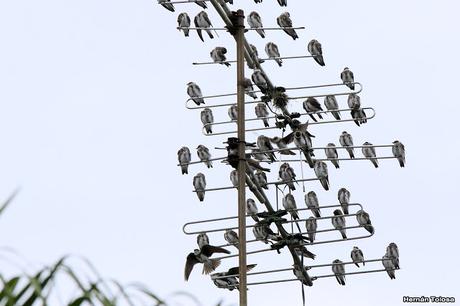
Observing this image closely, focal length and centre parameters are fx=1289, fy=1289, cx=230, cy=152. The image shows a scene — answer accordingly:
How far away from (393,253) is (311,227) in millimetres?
1859

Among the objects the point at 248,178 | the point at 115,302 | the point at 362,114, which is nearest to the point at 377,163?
the point at 362,114

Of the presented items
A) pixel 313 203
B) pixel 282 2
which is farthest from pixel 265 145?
pixel 282 2

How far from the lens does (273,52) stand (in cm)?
1636

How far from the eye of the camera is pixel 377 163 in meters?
17.1

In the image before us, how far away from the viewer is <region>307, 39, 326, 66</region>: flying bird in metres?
16.9

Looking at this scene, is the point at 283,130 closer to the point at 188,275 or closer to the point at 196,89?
the point at 196,89

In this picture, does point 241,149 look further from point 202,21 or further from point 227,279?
point 227,279

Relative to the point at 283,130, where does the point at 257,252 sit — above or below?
below

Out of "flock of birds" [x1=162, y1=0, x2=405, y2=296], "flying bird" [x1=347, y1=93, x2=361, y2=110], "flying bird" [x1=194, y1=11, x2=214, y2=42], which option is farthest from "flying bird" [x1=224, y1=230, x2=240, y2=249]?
"flying bird" [x1=194, y1=11, x2=214, y2=42]

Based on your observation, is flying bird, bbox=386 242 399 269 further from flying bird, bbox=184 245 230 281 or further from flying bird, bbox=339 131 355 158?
flying bird, bbox=184 245 230 281

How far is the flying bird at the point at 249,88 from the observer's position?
14.1 metres

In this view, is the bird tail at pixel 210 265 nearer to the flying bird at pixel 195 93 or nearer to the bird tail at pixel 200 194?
the bird tail at pixel 200 194

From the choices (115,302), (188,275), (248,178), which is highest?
(248,178)

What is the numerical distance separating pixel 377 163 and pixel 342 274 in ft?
5.06
